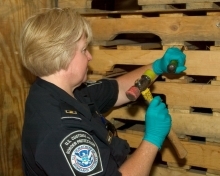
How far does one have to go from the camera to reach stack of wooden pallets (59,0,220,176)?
2.18 meters

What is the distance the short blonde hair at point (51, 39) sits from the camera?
194cm

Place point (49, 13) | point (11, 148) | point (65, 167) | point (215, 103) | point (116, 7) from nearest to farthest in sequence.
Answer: point (65, 167), point (49, 13), point (215, 103), point (11, 148), point (116, 7)

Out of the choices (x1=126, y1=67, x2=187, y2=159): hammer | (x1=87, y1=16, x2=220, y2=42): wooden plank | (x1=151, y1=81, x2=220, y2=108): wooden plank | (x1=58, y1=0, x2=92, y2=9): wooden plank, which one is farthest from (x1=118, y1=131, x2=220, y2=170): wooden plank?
(x1=58, y1=0, x2=92, y2=9): wooden plank

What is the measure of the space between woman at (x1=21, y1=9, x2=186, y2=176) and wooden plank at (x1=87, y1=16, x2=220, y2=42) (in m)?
0.12

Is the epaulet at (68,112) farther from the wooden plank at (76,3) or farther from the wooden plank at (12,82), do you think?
the wooden plank at (76,3)

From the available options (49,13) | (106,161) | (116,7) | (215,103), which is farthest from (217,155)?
(116,7)

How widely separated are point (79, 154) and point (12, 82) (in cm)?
103

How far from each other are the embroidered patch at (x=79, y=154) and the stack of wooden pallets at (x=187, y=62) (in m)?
0.79

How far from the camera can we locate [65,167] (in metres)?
1.75

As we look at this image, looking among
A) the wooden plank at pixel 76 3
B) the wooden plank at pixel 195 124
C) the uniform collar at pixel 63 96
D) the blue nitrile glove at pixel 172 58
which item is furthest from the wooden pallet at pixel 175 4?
the uniform collar at pixel 63 96

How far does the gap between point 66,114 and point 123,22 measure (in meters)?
0.84

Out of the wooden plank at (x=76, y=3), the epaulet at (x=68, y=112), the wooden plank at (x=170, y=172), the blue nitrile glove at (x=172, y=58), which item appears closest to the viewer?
the epaulet at (x=68, y=112)

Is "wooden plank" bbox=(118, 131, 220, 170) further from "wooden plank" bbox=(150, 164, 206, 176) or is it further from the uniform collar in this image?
the uniform collar

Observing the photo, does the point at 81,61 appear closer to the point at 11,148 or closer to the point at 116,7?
the point at 11,148
